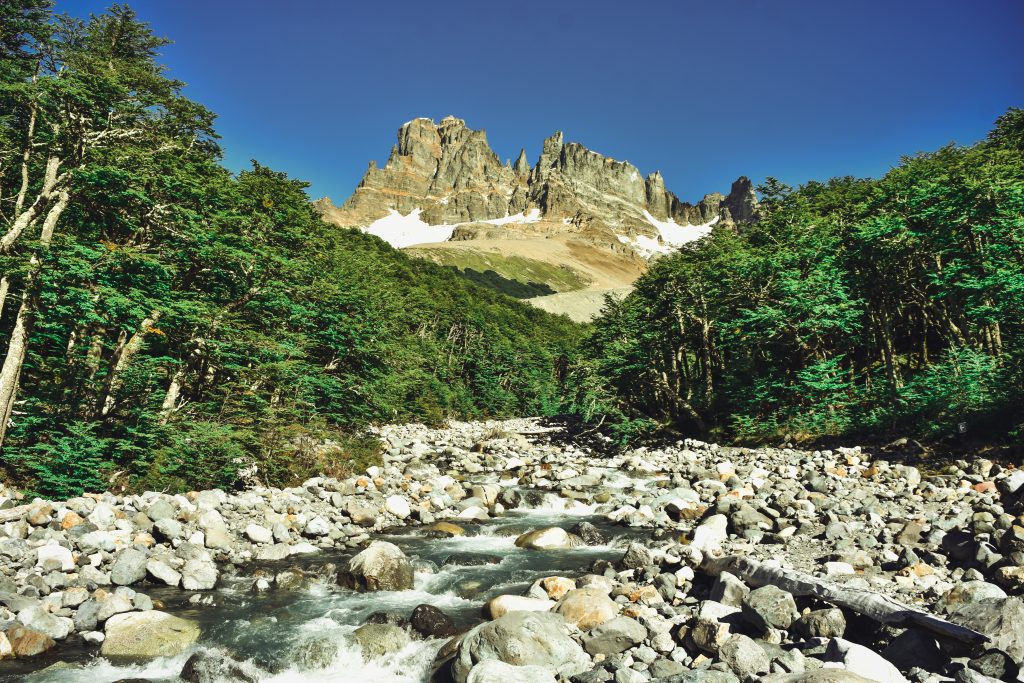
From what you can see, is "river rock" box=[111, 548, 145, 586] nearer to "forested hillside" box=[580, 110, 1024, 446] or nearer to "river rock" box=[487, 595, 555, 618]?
"river rock" box=[487, 595, 555, 618]

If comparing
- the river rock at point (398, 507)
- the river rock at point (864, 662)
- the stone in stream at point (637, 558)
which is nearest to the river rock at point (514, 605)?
the stone in stream at point (637, 558)

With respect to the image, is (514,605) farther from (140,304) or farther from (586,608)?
(140,304)

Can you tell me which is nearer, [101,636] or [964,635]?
[964,635]

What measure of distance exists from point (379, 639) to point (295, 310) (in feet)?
53.8

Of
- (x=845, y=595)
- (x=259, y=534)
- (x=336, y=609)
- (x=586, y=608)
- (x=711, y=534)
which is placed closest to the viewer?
(x=845, y=595)

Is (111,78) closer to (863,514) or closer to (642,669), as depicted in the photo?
(642,669)

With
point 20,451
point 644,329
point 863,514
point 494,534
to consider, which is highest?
point 644,329

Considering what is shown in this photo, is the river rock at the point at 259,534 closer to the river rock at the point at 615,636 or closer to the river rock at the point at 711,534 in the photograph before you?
the river rock at the point at 615,636

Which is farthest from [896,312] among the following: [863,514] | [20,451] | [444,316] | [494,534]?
[444,316]

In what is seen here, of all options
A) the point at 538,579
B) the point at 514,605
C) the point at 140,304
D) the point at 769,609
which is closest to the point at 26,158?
the point at 140,304

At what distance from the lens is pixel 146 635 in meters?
7.24

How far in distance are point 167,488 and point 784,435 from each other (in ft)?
67.8

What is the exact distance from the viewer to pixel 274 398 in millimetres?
17906

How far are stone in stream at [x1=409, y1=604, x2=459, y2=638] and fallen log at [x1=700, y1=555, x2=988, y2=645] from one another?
174 inches
